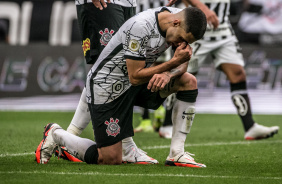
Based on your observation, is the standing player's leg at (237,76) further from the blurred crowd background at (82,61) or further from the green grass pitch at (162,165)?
the blurred crowd background at (82,61)

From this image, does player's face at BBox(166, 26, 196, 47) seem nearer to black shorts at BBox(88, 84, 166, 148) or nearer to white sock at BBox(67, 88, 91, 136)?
black shorts at BBox(88, 84, 166, 148)

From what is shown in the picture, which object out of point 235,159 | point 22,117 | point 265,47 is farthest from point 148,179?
point 265,47

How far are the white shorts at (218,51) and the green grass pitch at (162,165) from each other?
960 mm

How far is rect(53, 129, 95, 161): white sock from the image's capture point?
496 cm

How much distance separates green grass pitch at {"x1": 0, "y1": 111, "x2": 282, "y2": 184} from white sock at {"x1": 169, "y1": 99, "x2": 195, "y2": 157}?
0.20m

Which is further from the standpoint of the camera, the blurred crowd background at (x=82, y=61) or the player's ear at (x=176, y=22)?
the blurred crowd background at (x=82, y=61)

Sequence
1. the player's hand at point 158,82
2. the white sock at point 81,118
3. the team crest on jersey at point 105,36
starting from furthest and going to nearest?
1. the team crest on jersey at point 105,36
2. the white sock at point 81,118
3. the player's hand at point 158,82

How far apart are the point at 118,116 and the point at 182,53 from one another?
0.83m

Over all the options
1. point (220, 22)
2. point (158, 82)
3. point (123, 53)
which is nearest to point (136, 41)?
point (123, 53)

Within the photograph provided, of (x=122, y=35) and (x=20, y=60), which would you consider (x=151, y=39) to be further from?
(x=20, y=60)

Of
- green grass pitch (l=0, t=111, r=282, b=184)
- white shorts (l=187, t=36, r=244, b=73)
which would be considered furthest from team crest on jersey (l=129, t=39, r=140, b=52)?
white shorts (l=187, t=36, r=244, b=73)

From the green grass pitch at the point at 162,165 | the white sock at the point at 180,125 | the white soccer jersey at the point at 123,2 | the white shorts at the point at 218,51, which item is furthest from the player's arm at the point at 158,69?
the white shorts at the point at 218,51

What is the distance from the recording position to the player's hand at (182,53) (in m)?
4.47

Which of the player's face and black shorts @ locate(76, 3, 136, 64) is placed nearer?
the player's face
